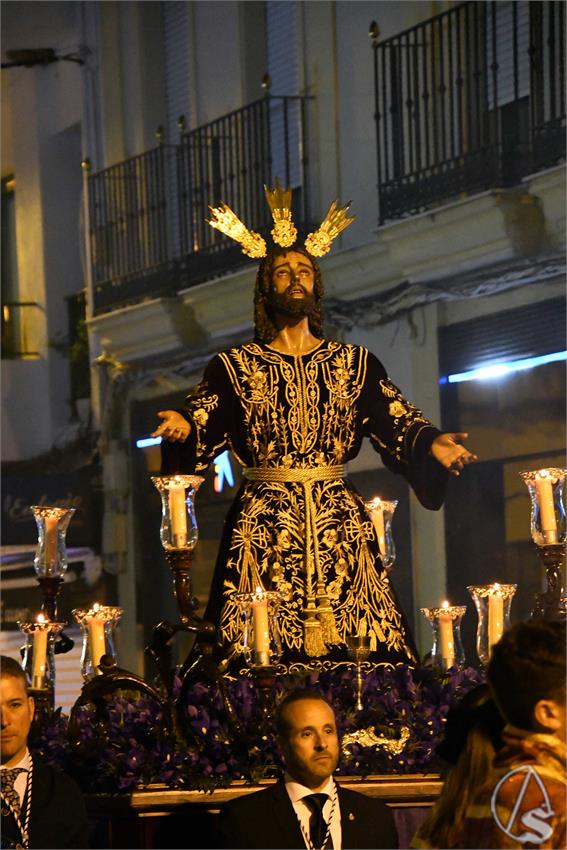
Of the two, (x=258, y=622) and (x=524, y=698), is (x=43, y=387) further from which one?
(x=524, y=698)

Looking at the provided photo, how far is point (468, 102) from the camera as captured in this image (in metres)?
7.87

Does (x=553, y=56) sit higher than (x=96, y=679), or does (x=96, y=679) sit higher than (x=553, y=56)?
(x=553, y=56)

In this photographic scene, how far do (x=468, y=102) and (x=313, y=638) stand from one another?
11.6 feet

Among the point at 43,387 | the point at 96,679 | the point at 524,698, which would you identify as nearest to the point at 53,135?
the point at 43,387

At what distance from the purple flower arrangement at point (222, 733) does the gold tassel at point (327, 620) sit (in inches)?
7.2

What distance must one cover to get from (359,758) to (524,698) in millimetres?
1882

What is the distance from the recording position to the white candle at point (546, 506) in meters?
4.67

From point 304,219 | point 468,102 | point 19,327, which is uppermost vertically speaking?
point 468,102

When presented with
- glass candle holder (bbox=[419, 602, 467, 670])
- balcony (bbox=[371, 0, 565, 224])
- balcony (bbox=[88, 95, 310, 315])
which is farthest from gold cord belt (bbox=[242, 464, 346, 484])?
balcony (bbox=[88, 95, 310, 315])

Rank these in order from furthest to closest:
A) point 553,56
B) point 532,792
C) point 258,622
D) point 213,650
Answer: point 553,56 → point 213,650 → point 258,622 → point 532,792

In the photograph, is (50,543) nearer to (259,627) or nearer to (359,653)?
(259,627)

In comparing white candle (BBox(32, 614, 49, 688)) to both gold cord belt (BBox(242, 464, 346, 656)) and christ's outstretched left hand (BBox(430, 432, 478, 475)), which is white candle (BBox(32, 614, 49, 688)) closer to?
gold cord belt (BBox(242, 464, 346, 656))

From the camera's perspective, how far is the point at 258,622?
4.35 m

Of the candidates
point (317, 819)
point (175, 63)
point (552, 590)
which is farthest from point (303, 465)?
point (175, 63)
